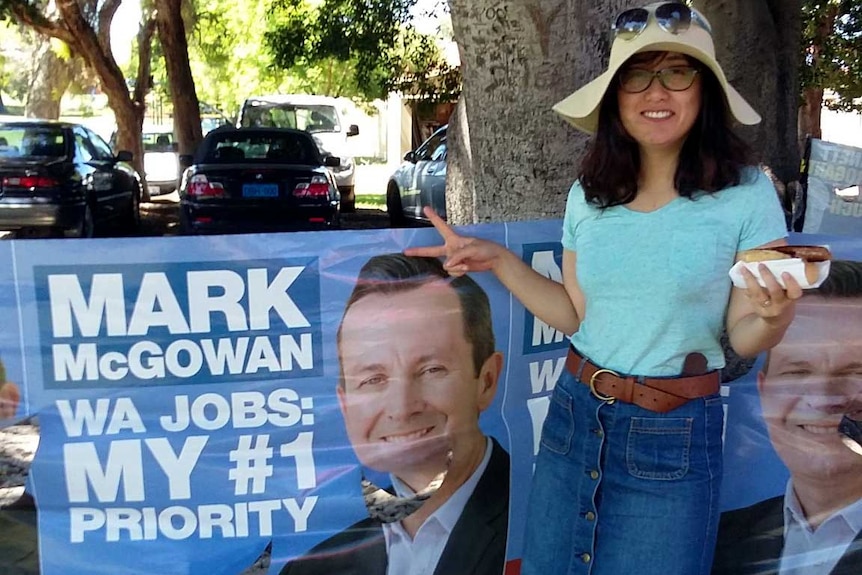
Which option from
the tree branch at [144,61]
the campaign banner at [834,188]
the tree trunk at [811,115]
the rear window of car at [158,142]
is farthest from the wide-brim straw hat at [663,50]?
the rear window of car at [158,142]

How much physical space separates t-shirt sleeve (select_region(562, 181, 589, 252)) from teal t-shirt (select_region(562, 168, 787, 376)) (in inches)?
2.4

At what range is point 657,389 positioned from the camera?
2121mm

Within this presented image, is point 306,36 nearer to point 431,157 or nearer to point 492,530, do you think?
point 431,157

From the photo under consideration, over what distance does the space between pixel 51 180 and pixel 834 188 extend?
8.96 m

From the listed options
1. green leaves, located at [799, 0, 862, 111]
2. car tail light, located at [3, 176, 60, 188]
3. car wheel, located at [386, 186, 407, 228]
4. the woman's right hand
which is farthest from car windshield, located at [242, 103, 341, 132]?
the woman's right hand

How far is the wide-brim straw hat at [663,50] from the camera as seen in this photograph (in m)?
2.13

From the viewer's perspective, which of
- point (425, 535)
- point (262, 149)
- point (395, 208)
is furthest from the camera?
point (395, 208)

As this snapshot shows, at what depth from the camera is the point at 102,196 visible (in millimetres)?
11961

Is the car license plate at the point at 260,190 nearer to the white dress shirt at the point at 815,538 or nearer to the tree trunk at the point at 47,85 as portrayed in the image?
the white dress shirt at the point at 815,538

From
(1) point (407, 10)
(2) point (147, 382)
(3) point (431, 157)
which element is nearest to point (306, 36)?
(1) point (407, 10)

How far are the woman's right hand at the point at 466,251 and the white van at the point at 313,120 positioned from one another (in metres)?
14.4

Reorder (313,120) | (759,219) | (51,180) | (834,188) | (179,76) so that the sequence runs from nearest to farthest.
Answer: (759,219) < (834,188) < (51,180) < (179,76) < (313,120)

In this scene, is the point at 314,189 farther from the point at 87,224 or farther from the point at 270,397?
the point at 270,397

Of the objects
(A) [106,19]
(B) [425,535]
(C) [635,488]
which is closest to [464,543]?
(B) [425,535]
